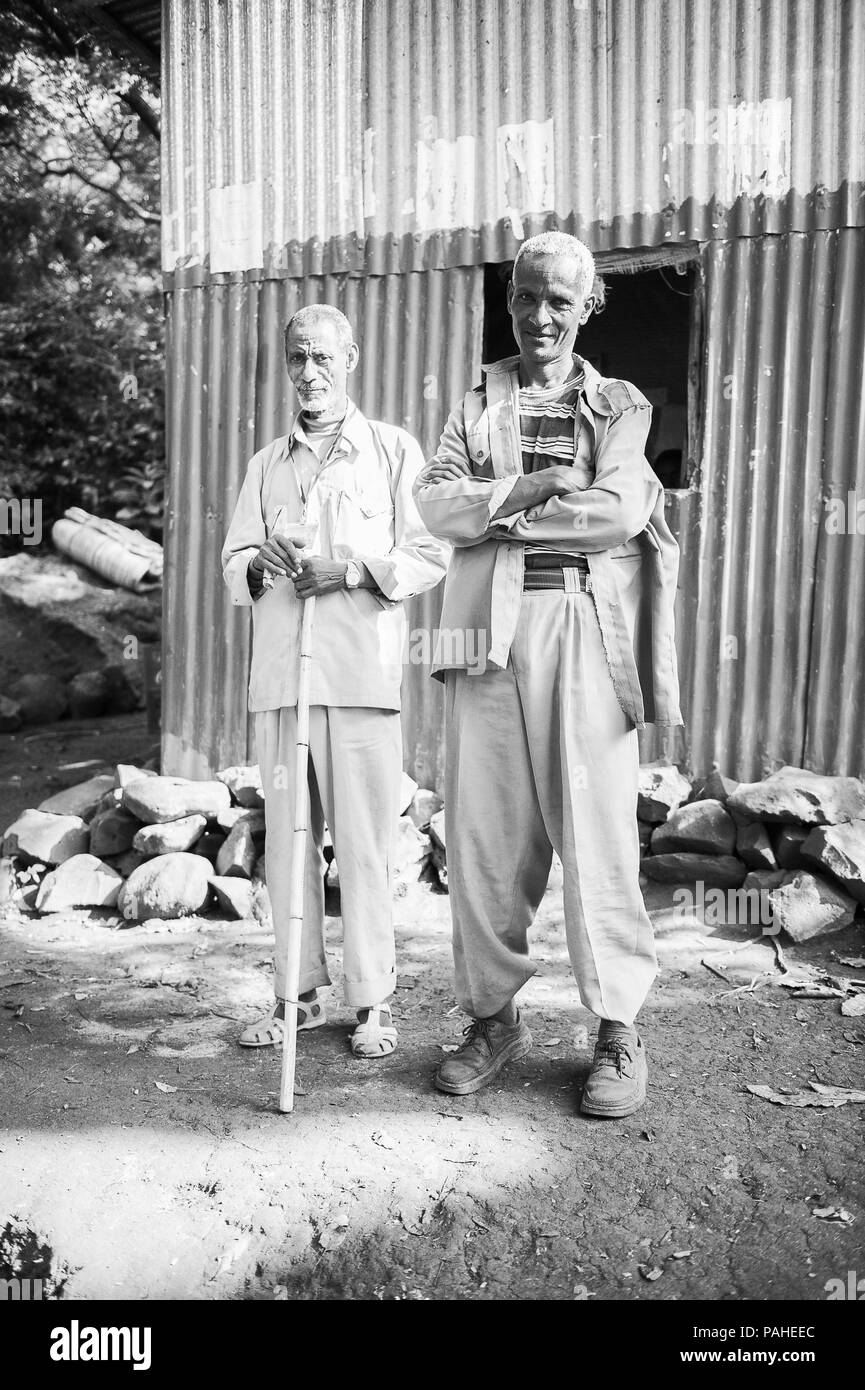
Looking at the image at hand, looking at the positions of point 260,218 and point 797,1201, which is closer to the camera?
point 797,1201

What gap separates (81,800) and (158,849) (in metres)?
0.83

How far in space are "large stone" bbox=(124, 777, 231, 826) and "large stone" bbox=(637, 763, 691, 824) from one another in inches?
81.1

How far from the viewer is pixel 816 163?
16.3 ft

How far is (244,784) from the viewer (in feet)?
18.9

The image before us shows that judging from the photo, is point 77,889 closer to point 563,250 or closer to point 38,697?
point 563,250

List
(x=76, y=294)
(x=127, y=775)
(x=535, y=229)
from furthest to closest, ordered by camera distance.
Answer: (x=76, y=294), (x=127, y=775), (x=535, y=229)

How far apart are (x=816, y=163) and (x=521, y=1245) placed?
4536 millimetres

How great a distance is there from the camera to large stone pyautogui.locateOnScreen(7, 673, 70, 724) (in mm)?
9047

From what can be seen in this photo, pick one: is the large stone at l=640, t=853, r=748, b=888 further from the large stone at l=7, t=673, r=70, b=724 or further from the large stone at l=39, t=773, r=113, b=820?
the large stone at l=7, t=673, r=70, b=724

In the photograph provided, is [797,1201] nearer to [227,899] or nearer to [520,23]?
[227,899]

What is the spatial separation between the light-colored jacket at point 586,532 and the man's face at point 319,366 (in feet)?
1.59

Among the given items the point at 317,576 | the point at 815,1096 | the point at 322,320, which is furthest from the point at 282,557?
the point at 815,1096

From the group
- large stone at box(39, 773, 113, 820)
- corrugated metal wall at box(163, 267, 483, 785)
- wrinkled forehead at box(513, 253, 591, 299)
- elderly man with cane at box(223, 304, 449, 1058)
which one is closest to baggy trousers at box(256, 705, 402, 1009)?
elderly man with cane at box(223, 304, 449, 1058)
